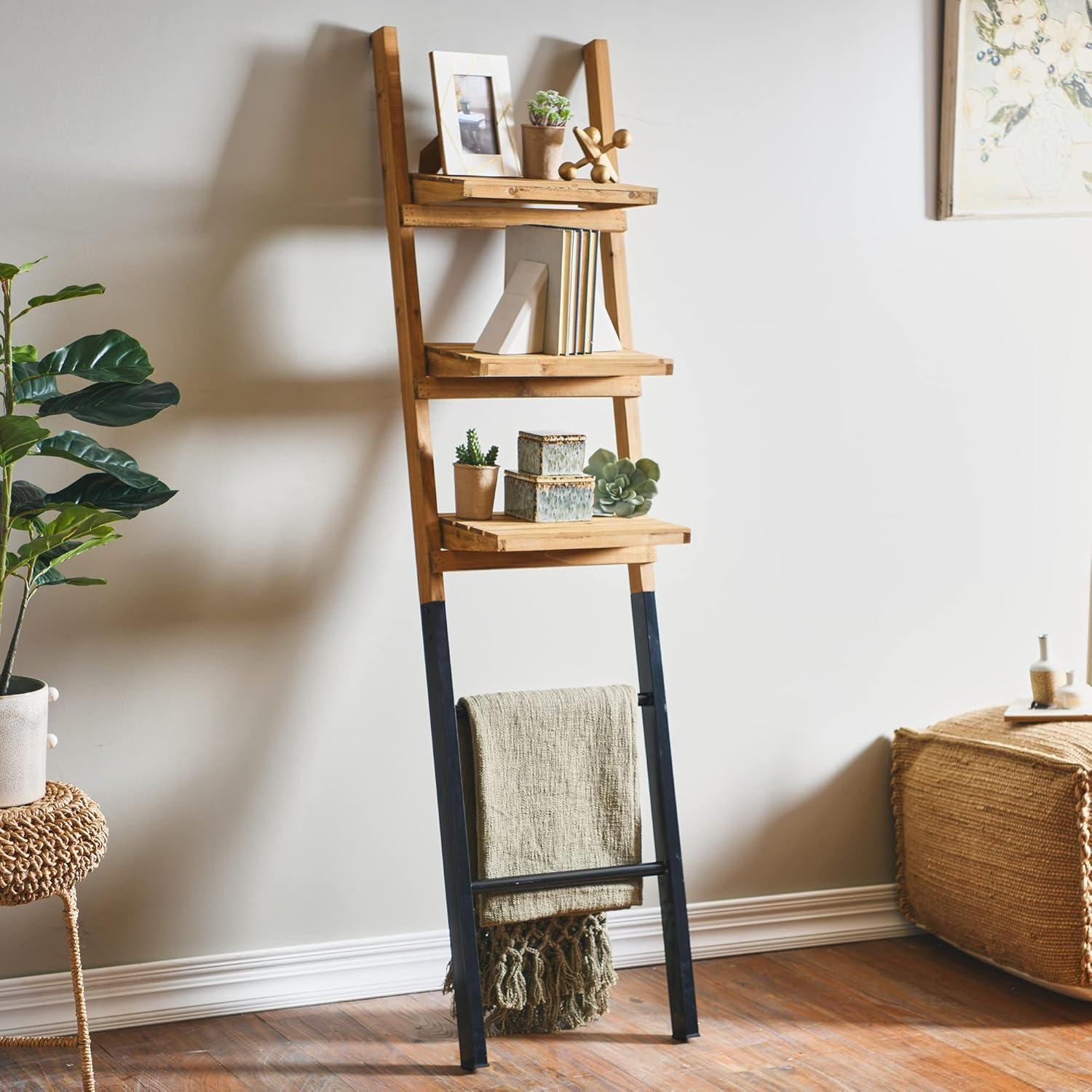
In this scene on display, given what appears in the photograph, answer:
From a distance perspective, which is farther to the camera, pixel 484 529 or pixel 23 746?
pixel 484 529

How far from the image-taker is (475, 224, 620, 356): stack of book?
85.4 inches

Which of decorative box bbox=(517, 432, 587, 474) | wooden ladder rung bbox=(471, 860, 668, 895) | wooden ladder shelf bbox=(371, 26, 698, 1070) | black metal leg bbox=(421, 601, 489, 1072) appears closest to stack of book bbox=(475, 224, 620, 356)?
wooden ladder shelf bbox=(371, 26, 698, 1070)

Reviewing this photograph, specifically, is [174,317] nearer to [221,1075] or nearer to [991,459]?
[221,1075]

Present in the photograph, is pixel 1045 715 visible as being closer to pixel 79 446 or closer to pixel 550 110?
pixel 550 110

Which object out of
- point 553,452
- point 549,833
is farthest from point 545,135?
point 549,833

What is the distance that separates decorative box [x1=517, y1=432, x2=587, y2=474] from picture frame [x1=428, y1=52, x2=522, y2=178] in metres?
0.47

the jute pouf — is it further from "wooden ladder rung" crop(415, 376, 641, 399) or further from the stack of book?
the stack of book

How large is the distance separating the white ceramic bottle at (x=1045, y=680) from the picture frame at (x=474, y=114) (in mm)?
1389

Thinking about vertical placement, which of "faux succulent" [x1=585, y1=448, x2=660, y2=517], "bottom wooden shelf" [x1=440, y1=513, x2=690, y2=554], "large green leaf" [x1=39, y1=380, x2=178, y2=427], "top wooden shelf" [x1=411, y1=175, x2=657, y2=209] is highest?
"top wooden shelf" [x1=411, y1=175, x2=657, y2=209]

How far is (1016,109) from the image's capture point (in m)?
2.72

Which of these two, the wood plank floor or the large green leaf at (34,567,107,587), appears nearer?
the large green leaf at (34,567,107,587)

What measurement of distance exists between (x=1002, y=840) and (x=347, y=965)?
1.24 m

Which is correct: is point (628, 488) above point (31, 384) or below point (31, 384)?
below

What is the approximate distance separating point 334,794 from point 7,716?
0.70 metres
